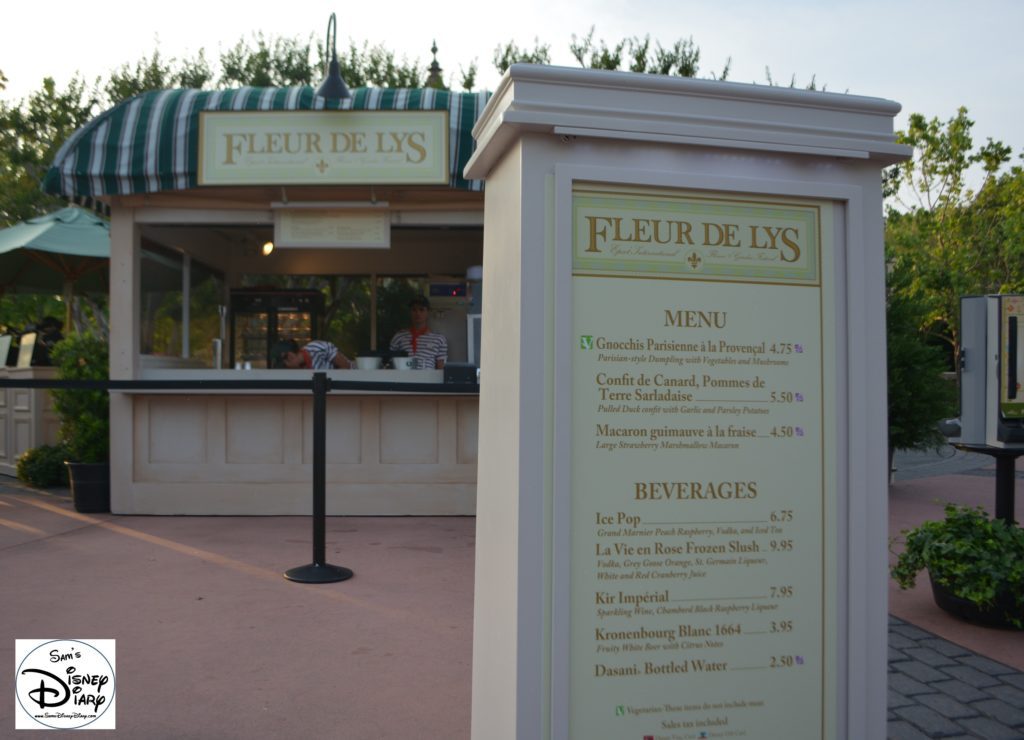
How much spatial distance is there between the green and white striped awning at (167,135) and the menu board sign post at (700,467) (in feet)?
18.4

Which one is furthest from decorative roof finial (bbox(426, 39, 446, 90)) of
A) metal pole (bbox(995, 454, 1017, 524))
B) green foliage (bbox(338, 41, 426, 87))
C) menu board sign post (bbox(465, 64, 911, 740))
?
menu board sign post (bbox(465, 64, 911, 740))

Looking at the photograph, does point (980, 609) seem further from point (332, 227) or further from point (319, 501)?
point (332, 227)

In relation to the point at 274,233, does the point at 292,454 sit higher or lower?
lower

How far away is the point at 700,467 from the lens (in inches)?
74.7

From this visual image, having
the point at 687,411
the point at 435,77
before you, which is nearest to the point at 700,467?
the point at 687,411

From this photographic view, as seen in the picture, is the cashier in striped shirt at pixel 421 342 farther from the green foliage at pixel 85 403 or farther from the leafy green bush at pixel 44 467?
the leafy green bush at pixel 44 467

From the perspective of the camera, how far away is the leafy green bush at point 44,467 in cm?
973

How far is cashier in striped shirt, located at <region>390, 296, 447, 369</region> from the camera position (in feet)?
29.2

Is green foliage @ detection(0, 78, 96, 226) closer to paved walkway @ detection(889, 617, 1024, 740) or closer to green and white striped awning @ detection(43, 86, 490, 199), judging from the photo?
green and white striped awning @ detection(43, 86, 490, 199)

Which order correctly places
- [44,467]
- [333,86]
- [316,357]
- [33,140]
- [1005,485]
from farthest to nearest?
1. [33,140]
2. [44,467]
3. [316,357]
4. [333,86]
5. [1005,485]

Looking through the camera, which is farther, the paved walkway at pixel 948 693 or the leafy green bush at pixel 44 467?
the leafy green bush at pixel 44 467

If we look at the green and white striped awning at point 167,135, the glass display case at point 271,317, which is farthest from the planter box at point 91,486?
the glass display case at point 271,317

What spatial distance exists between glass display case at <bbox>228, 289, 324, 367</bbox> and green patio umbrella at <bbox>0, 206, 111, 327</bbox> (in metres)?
1.60

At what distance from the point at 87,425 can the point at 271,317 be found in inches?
119
